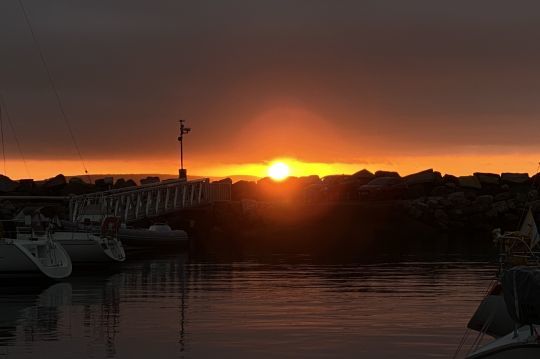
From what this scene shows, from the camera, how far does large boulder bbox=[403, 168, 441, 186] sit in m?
131

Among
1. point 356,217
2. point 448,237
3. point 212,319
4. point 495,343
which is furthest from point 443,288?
point 356,217

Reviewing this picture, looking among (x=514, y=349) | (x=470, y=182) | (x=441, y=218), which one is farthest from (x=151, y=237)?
(x=470, y=182)

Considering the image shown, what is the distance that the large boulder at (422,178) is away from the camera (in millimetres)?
131075

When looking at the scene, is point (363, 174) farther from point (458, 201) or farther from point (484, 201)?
point (484, 201)

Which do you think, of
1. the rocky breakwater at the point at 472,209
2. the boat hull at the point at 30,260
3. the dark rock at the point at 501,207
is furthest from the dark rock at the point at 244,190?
the boat hull at the point at 30,260

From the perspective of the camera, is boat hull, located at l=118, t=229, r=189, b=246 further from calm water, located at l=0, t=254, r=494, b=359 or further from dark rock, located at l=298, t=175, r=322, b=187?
dark rock, located at l=298, t=175, r=322, b=187

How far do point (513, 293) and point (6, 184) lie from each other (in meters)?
109

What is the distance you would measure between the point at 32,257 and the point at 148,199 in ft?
142

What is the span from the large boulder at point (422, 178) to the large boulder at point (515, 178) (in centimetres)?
965

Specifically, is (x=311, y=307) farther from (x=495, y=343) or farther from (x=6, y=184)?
(x=6, y=184)

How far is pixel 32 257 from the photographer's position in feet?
146

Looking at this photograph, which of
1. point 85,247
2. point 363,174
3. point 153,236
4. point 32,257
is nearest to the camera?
point 32,257

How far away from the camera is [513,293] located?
18.3m

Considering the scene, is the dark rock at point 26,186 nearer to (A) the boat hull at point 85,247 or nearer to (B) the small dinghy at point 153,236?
(B) the small dinghy at point 153,236
